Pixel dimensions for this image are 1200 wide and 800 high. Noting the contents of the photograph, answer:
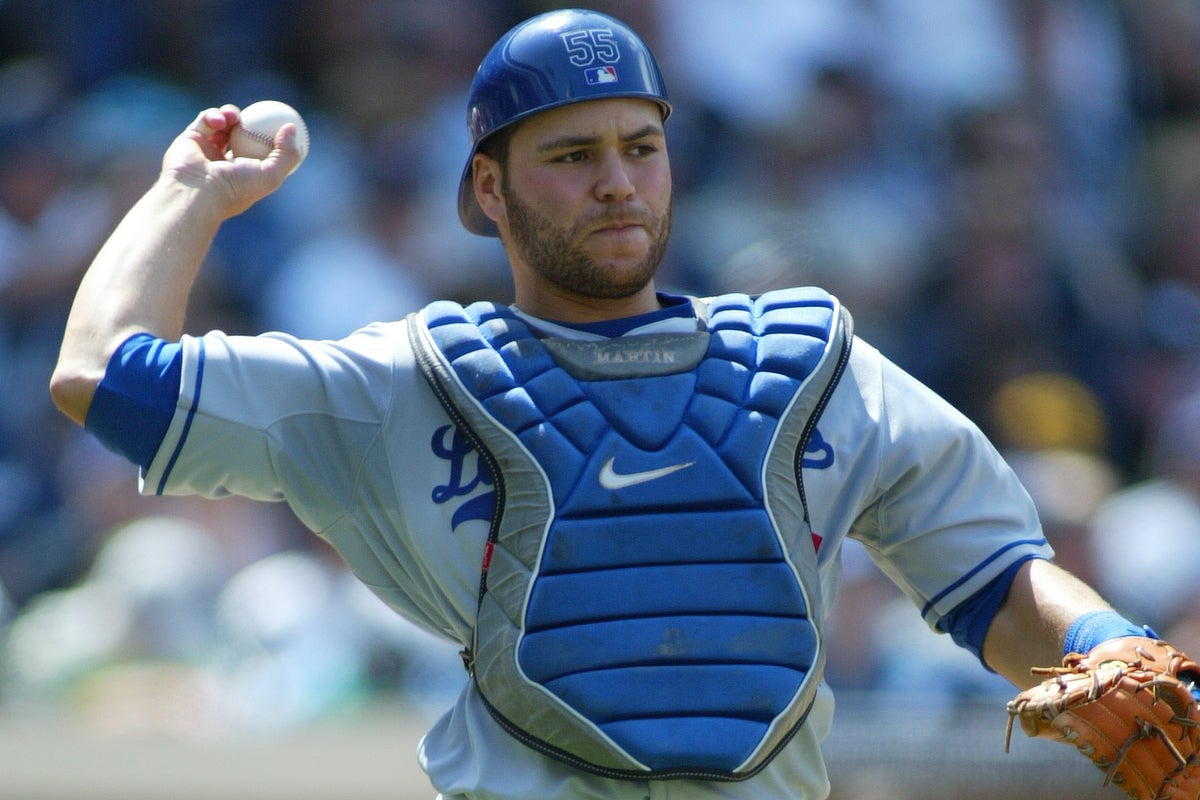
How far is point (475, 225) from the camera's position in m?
3.06

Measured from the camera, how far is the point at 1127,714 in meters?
2.27

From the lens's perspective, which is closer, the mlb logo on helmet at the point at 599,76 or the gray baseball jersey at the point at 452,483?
the gray baseball jersey at the point at 452,483

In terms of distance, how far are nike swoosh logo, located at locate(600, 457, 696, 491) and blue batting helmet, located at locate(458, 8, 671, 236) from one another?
0.58 m

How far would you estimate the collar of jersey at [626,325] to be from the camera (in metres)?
2.68

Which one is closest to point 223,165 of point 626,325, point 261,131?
point 261,131

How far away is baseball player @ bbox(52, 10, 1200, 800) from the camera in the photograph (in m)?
2.41

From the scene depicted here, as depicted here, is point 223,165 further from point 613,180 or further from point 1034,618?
point 1034,618

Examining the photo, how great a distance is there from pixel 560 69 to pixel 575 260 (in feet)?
0.96

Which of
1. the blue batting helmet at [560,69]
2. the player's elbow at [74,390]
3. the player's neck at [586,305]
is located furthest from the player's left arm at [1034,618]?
the player's elbow at [74,390]

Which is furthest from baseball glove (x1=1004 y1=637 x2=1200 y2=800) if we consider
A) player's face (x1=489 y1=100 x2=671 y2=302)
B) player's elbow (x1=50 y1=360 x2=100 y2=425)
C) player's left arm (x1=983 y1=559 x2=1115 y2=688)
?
player's elbow (x1=50 y1=360 x2=100 y2=425)

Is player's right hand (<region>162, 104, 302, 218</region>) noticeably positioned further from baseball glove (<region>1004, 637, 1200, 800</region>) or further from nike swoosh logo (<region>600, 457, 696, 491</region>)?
baseball glove (<region>1004, 637, 1200, 800</region>)

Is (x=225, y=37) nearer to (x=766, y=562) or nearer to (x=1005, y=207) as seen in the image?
(x=1005, y=207)

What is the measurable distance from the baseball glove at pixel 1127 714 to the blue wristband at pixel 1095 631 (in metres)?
0.05

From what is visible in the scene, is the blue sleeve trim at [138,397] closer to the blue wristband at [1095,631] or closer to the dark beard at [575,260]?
the dark beard at [575,260]
